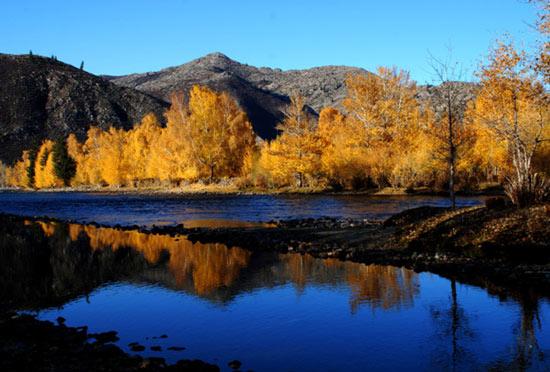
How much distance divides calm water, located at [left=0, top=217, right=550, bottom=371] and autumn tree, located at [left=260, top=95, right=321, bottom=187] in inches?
1614

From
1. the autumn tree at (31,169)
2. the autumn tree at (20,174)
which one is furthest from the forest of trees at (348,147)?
the autumn tree at (20,174)

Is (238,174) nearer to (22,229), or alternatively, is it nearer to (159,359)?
(22,229)

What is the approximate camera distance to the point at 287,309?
11773 mm

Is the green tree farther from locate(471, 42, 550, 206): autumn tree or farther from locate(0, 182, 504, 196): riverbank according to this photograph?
locate(471, 42, 550, 206): autumn tree

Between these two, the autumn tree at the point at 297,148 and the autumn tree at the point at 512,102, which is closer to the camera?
the autumn tree at the point at 512,102

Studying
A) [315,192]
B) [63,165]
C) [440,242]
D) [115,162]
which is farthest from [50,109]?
[440,242]

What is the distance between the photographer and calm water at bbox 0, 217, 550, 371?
8.82m

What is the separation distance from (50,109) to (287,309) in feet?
627

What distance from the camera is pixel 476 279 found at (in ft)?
45.8

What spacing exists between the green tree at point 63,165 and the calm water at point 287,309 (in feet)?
308

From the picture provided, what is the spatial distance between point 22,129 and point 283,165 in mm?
139540

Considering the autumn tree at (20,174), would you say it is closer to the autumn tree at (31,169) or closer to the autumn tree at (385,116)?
the autumn tree at (31,169)

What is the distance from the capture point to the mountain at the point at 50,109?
170 meters

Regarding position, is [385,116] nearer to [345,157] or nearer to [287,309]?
[345,157]
